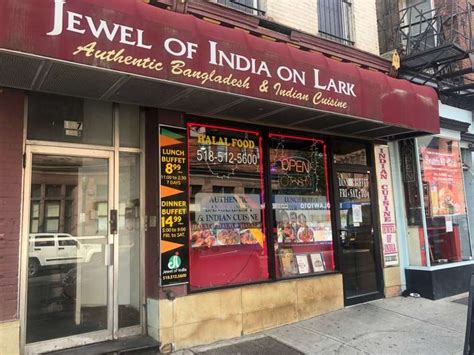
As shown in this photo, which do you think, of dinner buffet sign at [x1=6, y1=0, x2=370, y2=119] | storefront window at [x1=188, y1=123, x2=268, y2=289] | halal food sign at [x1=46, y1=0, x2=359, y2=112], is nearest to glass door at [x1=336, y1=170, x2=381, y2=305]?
storefront window at [x1=188, y1=123, x2=268, y2=289]

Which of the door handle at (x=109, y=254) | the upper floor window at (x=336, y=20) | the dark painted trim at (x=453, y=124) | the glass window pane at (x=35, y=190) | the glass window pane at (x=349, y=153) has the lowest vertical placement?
the door handle at (x=109, y=254)

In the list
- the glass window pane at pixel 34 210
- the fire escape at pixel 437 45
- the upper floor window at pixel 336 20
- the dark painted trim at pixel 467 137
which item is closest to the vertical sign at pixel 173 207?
the glass window pane at pixel 34 210

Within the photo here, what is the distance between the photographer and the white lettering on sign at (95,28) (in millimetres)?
3929

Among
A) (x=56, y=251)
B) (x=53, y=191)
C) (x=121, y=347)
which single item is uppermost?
(x=53, y=191)

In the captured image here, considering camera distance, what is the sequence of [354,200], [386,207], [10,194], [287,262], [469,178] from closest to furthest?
[10,194]
[287,262]
[354,200]
[386,207]
[469,178]

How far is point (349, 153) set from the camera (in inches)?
318

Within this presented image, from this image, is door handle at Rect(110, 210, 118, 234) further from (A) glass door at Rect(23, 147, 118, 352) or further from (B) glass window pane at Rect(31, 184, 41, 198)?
(B) glass window pane at Rect(31, 184, 41, 198)

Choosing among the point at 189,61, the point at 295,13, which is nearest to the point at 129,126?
the point at 189,61

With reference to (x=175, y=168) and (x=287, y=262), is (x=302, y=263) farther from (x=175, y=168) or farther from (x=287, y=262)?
(x=175, y=168)

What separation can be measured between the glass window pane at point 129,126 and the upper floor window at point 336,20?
157 inches

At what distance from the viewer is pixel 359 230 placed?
7.98 m

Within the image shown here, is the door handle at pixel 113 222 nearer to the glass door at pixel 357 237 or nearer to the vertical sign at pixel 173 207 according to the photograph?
the vertical sign at pixel 173 207

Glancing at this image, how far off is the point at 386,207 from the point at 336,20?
365cm

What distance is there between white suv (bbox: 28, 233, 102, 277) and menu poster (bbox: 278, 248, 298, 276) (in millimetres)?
2824
